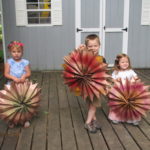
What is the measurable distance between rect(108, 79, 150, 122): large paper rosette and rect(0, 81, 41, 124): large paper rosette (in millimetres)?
1053

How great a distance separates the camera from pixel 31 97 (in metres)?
3.18

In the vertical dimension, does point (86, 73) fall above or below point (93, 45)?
below

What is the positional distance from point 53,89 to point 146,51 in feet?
11.2

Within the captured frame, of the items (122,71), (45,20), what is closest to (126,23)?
(45,20)

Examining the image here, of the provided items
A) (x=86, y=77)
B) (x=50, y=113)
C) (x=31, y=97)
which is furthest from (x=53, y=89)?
(x=86, y=77)

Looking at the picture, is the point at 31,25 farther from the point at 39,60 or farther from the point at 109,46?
the point at 109,46

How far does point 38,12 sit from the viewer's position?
6719 millimetres

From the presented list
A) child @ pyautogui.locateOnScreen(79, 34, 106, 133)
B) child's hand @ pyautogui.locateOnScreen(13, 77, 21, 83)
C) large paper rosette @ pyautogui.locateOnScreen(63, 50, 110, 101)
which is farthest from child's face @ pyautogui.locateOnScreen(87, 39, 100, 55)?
child's hand @ pyautogui.locateOnScreen(13, 77, 21, 83)

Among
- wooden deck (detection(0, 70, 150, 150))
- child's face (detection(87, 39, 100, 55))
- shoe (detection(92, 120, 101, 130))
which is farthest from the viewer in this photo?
shoe (detection(92, 120, 101, 130))

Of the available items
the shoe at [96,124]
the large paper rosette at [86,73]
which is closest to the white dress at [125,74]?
the large paper rosette at [86,73]

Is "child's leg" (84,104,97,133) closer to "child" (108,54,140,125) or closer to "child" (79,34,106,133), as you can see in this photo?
"child" (79,34,106,133)

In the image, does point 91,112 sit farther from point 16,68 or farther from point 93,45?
point 16,68

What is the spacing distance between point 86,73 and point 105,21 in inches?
171

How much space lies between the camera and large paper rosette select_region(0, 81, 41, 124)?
121 inches
